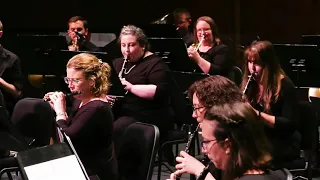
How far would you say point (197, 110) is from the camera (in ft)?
7.48

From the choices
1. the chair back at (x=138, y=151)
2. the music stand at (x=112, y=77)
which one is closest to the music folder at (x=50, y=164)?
the chair back at (x=138, y=151)

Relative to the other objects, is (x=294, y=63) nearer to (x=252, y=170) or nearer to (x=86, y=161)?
(x=86, y=161)

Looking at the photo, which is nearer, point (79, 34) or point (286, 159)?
point (286, 159)

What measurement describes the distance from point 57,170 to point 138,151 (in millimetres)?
782

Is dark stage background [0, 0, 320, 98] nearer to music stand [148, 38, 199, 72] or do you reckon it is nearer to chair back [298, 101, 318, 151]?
music stand [148, 38, 199, 72]

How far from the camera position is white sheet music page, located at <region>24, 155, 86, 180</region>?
2.03 metres

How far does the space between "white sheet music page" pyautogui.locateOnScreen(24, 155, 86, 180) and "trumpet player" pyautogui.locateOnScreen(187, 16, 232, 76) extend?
7.22 feet

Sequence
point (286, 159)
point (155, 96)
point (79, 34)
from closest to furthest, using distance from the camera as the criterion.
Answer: point (286, 159)
point (155, 96)
point (79, 34)

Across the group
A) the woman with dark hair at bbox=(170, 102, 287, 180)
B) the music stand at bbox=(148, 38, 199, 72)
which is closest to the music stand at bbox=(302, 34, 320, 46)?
the music stand at bbox=(148, 38, 199, 72)

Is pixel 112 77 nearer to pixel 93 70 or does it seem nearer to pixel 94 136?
pixel 93 70

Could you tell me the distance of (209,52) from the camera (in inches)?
174

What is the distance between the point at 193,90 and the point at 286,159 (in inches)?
46.5

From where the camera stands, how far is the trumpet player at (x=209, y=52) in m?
4.25

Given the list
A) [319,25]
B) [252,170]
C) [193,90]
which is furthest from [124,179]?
[319,25]
